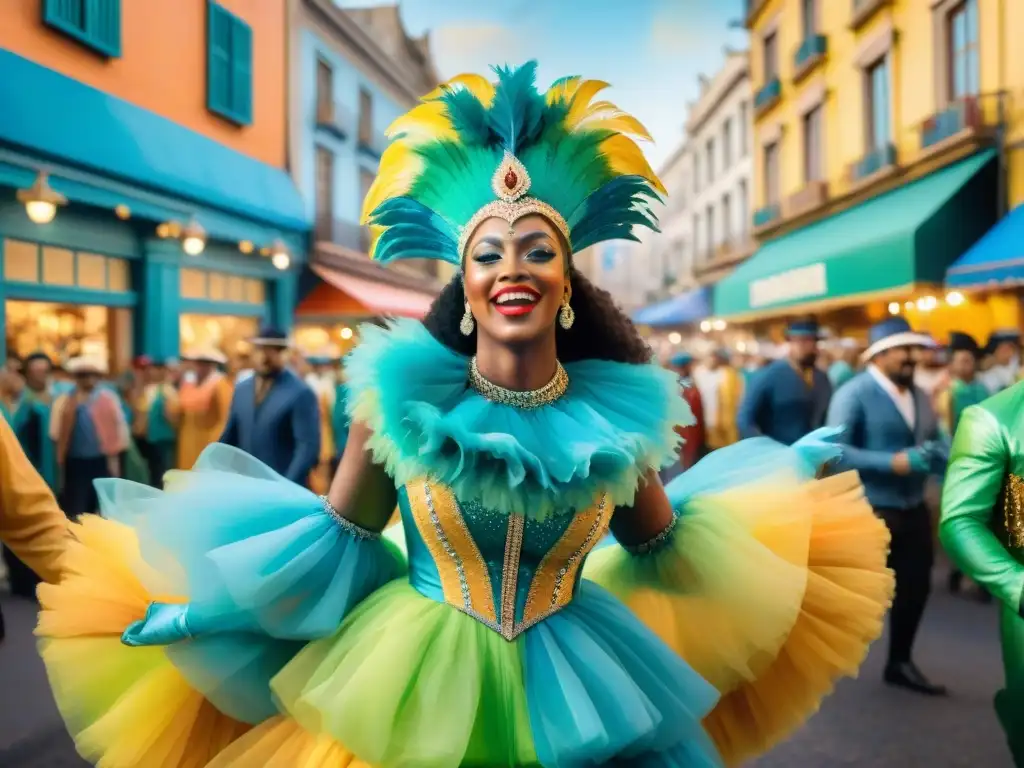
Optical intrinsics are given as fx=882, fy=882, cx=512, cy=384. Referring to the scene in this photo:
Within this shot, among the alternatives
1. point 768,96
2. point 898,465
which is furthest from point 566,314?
point 768,96

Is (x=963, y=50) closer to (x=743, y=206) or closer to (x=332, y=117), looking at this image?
(x=332, y=117)

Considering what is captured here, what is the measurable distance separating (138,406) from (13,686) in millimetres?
5353

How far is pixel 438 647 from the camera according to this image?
6.40 ft

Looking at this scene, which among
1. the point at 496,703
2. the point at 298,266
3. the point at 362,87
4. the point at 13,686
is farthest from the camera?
the point at 362,87

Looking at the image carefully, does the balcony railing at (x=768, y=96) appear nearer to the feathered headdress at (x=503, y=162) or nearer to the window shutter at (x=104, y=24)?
the window shutter at (x=104, y=24)

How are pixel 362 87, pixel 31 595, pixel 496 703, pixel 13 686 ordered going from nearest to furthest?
pixel 496 703, pixel 13 686, pixel 31 595, pixel 362 87

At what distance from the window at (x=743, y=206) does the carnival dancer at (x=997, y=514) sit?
24.6m

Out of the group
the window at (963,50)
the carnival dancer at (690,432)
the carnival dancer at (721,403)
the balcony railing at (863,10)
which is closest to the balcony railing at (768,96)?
the balcony railing at (863,10)

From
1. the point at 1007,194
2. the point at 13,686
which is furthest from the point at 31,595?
the point at 1007,194

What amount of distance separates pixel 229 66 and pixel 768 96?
43.5 ft

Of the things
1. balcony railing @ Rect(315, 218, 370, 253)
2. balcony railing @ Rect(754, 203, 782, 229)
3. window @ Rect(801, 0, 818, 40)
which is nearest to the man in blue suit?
balcony railing @ Rect(315, 218, 370, 253)

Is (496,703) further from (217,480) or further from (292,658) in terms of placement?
(217,480)

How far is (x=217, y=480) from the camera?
7.49ft

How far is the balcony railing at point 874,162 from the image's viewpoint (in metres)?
14.2
